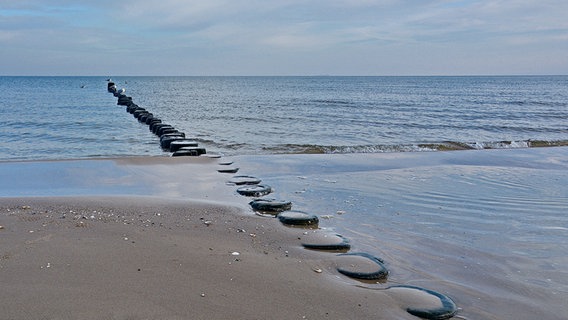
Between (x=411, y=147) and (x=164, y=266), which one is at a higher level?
(x=164, y=266)

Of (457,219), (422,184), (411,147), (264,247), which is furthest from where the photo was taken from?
(411,147)

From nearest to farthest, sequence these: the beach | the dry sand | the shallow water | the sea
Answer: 1. the dry sand
2. the beach
3. the shallow water
4. the sea

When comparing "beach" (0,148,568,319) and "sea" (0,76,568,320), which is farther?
"sea" (0,76,568,320)

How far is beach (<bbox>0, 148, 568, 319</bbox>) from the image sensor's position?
13.9 ft

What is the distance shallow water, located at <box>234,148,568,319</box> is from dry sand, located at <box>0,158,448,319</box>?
747mm

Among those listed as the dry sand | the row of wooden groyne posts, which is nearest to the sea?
the row of wooden groyne posts

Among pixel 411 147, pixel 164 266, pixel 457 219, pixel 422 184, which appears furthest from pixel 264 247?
pixel 411 147

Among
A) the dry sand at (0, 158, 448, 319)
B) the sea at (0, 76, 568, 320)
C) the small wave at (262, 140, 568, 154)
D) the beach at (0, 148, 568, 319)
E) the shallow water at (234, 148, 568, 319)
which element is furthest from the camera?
the small wave at (262, 140, 568, 154)

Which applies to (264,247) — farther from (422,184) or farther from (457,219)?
(422,184)

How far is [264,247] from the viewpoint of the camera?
5809 mm

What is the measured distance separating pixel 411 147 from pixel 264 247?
1218 cm

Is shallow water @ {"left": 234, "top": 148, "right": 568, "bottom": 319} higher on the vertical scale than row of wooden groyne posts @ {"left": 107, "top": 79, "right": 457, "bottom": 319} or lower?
lower

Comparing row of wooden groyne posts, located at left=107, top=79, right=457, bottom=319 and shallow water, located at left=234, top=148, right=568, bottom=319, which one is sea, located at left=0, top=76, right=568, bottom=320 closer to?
shallow water, located at left=234, top=148, right=568, bottom=319

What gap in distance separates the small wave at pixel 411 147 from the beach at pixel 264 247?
5169mm
